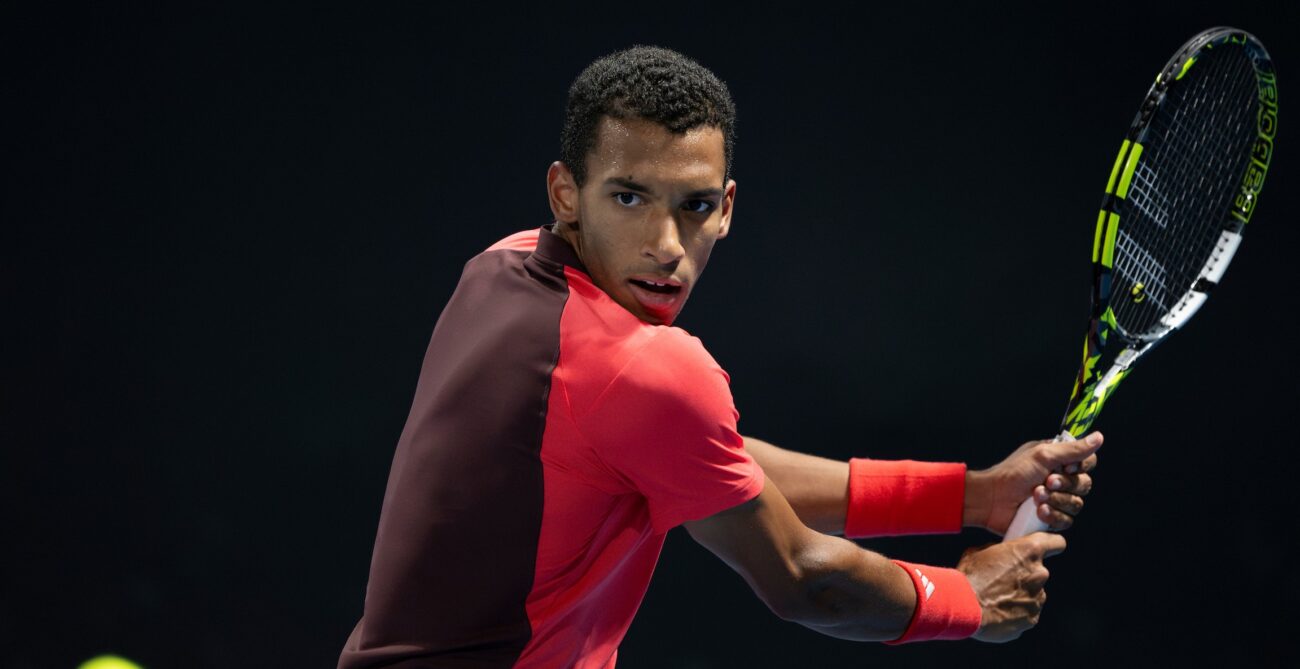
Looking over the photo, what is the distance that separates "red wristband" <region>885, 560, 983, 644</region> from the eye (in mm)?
580

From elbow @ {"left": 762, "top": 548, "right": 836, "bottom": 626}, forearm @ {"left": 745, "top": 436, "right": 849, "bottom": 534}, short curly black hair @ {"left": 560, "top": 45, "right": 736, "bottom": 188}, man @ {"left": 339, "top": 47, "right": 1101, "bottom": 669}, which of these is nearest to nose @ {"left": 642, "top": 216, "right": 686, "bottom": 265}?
man @ {"left": 339, "top": 47, "right": 1101, "bottom": 669}

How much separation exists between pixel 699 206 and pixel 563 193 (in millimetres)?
178

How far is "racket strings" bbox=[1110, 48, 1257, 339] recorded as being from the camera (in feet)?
8.02

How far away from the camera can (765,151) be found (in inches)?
122

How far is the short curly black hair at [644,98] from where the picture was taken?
172 centimetres

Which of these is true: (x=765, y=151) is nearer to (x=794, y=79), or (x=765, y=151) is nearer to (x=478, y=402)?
(x=794, y=79)

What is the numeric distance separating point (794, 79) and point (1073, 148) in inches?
25.0

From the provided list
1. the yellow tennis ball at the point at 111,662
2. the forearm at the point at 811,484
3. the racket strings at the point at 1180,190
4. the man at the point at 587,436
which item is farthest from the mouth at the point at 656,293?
the yellow tennis ball at the point at 111,662

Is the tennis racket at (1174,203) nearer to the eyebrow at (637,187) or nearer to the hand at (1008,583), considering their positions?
the hand at (1008,583)

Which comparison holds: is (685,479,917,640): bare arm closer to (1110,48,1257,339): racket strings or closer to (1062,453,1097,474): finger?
(1062,453,1097,474): finger

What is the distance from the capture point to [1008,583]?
213 cm

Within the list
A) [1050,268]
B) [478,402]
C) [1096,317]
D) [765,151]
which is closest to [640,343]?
[478,402]

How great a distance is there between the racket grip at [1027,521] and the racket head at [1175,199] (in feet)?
0.47

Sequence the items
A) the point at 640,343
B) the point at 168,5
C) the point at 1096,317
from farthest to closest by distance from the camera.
→ the point at 168,5
the point at 1096,317
the point at 640,343
